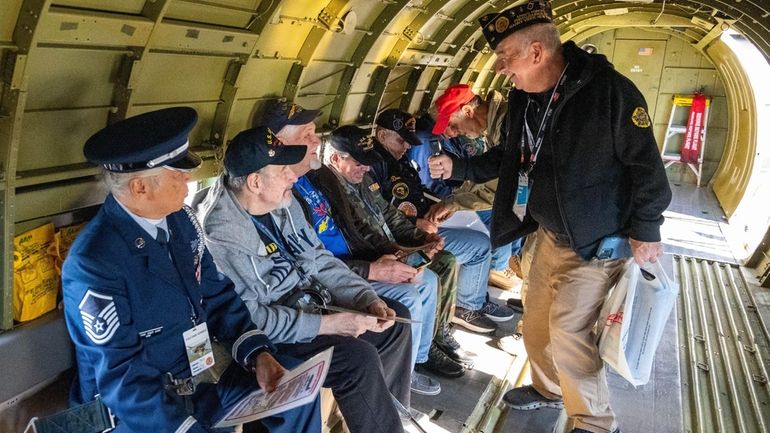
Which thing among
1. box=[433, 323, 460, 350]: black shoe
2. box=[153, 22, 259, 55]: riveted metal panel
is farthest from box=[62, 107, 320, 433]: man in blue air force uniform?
box=[433, 323, 460, 350]: black shoe

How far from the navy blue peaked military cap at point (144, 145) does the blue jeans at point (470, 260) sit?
259cm

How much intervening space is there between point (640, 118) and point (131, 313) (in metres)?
2.20

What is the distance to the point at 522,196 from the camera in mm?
3035

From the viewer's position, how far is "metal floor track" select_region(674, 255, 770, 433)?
3.52 m

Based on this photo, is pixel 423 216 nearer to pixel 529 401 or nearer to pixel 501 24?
pixel 529 401

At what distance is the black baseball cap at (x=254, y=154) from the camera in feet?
8.04

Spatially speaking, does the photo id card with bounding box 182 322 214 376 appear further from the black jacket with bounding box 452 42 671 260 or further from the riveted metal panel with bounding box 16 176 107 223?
the black jacket with bounding box 452 42 671 260

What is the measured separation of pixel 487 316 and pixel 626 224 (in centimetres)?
207

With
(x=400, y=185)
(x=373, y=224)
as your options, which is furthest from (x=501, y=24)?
(x=400, y=185)

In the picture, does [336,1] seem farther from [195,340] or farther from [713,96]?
[713,96]

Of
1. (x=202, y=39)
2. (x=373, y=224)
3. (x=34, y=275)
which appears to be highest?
(x=202, y=39)

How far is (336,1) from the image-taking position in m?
4.01

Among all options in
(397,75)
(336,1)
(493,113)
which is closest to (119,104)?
(336,1)

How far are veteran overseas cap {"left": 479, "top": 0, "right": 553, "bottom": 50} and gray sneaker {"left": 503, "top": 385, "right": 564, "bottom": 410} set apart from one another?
6.69 feet
